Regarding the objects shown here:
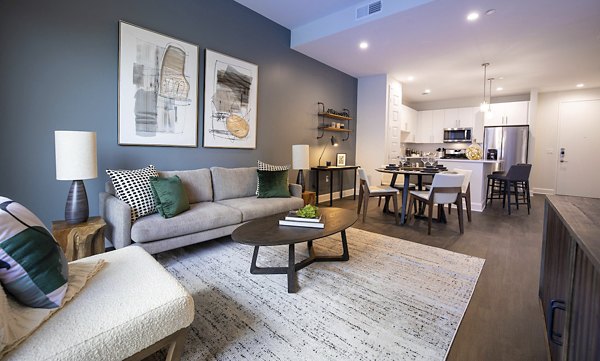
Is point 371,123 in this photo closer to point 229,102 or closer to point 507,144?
point 229,102

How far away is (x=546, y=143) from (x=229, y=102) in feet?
25.9

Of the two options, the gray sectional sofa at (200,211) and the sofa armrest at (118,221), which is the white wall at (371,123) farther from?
the sofa armrest at (118,221)

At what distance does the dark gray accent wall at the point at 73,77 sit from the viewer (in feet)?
7.34

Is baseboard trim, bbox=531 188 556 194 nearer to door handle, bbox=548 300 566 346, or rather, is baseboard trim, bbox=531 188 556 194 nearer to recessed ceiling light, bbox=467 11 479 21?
recessed ceiling light, bbox=467 11 479 21

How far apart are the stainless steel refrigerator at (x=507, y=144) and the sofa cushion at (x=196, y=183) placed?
6965mm

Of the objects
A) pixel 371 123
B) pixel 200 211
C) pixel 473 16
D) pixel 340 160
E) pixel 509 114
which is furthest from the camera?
pixel 509 114

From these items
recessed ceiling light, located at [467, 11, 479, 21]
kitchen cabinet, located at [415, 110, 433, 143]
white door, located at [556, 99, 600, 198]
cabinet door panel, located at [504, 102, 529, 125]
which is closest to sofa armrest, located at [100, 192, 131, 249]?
recessed ceiling light, located at [467, 11, 479, 21]

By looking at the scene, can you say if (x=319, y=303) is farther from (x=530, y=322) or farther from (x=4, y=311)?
(x=4, y=311)

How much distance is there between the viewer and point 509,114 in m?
6.89

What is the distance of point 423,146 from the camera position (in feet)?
28.0

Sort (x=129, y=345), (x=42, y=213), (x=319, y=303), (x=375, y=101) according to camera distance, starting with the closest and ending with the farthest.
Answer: (x=129, y=345), (x=319, y=303), (x=42, y=213), (x=375, y=101)

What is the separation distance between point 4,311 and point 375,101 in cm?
614

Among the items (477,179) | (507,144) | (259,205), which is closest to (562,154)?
(507,144)

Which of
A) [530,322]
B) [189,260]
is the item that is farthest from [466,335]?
[189,260]
